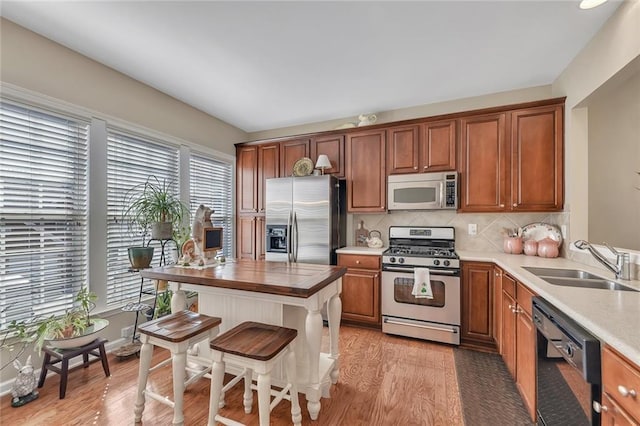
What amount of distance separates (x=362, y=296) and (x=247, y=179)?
2458 mm

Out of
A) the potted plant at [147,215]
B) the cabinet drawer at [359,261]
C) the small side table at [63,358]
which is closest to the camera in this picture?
the small side table at [63,358]

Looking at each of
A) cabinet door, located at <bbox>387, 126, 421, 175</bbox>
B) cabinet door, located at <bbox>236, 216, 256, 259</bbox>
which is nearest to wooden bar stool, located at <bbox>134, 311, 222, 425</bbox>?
cabinet door, located at <bbox>236, 216, 256, 259</bbox>

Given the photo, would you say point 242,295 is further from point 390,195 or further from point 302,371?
point 390,195

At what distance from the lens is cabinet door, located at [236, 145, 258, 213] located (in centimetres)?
418

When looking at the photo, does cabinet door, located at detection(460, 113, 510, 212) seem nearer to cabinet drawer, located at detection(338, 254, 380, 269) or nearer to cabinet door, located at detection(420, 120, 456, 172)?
cabinet door, located at detection(420, 120, 456, 172)

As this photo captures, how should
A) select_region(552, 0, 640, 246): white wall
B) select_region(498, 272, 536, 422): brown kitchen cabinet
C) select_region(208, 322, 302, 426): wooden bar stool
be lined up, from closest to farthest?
1. select_region(208, 322, 302, 426): wooden bar stool
2. select_region(498, 272, 536, 422): brown kitchen cabinet
3. select_region(552, 0, 640, 246): white wall

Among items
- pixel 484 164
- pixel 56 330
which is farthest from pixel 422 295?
pixel 56 330

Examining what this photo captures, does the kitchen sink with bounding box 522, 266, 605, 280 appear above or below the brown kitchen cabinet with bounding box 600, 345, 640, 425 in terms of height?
above

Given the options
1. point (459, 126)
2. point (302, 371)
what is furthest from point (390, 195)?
point (302, 371)

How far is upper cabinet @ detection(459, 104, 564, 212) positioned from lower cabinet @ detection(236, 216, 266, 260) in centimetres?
274

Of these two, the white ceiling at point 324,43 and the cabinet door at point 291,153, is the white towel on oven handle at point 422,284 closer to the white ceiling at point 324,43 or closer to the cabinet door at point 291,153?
the white ceiling at point 324,43

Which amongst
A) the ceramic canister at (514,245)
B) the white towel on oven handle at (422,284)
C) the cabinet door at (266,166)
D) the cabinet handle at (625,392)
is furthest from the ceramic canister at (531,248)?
the cabinet door at (266,166)

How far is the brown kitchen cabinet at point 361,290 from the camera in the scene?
3.16 metres

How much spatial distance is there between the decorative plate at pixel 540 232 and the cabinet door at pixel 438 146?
104 centimetres
